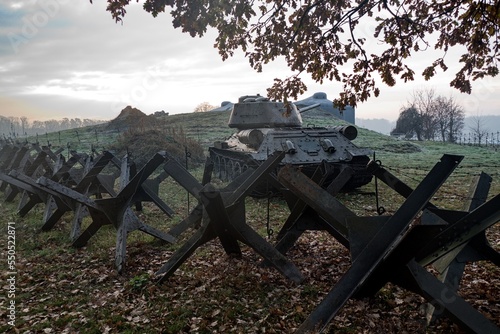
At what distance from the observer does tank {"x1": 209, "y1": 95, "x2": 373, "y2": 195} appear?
11406 mm

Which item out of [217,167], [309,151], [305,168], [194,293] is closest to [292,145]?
[309,151]

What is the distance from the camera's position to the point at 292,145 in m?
11.5

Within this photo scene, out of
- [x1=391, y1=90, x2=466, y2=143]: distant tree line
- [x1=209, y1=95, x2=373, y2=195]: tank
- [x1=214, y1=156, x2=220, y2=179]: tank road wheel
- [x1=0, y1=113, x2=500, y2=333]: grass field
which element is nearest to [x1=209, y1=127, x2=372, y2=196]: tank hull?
[x1=209, y1=95, x2=373, y2=195]: tank

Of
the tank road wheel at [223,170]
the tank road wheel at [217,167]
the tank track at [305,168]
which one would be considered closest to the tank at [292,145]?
the tank track at [305,168]

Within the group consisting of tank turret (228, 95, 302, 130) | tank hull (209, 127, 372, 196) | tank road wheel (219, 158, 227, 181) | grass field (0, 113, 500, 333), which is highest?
tank turret (228, 95, 302, 130)

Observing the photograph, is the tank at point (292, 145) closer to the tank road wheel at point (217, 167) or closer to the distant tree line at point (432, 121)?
the tank road wheel at point (217, 167)

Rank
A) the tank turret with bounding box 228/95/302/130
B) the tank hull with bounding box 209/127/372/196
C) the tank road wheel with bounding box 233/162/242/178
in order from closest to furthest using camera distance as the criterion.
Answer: the tank hull with bounding box 209/127/372/196, the tank road wheel with bounding box 233/162/242/178, the tank turret with bounding box 228/95/302/130

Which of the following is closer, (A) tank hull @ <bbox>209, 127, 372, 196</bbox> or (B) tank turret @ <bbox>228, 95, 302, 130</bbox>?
(A) tank hull @ <bbox>209, 127, 372, 196</bbox>

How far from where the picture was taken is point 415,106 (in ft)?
192

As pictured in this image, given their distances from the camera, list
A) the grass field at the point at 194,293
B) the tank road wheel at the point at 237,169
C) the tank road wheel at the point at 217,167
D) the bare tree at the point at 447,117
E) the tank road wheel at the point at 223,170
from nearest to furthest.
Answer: the grass field at the point at 194,293
the tank road wheel at the point at 237,169
the tank road wheel at the point at 223,170
the tank road wheel at the point at 217,167
the bare tree at the point at 447,117

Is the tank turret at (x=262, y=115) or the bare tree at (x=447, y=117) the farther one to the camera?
the bare tree at (x=447, y=117)

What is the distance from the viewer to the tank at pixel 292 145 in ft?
37.4

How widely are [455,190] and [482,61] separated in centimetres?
725

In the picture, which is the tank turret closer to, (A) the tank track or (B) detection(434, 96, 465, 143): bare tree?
(A) the tank track
